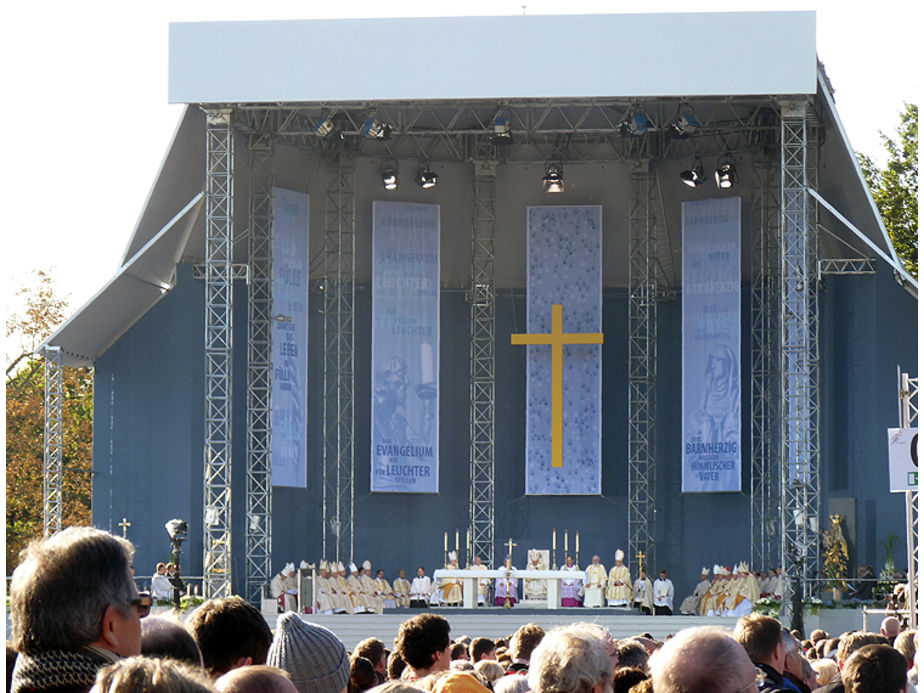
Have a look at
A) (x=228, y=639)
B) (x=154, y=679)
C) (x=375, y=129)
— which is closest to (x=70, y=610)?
(x=154, y=679)

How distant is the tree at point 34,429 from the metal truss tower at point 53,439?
8887mm

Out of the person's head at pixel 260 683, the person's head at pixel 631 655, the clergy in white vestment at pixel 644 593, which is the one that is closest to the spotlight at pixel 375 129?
the clergy in white vestment at pixel 644 593

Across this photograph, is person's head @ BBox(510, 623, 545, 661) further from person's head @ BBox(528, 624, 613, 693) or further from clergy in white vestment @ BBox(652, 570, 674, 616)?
clergy in white vestment @ BBox(652, 570, 674, 616)

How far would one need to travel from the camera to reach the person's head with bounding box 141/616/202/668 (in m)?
3.37

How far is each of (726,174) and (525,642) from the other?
19.8m

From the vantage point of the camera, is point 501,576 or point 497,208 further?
point 497,208

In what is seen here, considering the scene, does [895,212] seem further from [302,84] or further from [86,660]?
[86,660]

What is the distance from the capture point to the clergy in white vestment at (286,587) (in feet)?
77.3

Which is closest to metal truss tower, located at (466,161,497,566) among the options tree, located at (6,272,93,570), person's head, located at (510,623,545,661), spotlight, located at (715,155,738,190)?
spotlight, located at (715,155,738,190)

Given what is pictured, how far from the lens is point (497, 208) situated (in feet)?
93.0

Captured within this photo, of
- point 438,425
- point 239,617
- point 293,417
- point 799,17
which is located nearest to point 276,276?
point 293,417

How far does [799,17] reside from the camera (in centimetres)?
2270

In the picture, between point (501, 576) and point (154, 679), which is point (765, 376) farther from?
point (154, 679)

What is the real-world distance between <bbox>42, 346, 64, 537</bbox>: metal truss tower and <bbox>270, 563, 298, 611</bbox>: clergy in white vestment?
11.4ft
